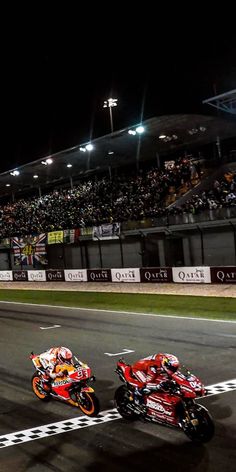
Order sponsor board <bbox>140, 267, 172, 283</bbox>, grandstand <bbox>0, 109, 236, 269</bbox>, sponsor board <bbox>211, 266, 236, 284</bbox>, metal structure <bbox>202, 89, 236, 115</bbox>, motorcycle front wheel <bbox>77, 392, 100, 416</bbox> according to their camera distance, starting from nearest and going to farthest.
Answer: motorcycle front wheel <bbox>77, 392, 100, 416</bbox> < sponsor board <bbox>211, 266, 236, 284</bbox> < sponsor board <bbox>140, 267, 172, 283</bbox> < metal structure <bbox>202, 89, 236, 115</bbox> < grandstand <bbox>0, 109, 236, 269</bbox>

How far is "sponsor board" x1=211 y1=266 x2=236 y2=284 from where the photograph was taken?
90.3ft

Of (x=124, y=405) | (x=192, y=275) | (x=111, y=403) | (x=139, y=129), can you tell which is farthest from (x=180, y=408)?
(x=139, y=129)

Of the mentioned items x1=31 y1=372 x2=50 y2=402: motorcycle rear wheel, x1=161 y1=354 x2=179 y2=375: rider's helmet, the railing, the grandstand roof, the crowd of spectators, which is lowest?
x1=31 y1=372 x2=50 y2=402: motorcycle rear wheel

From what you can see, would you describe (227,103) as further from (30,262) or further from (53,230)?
(30,262)

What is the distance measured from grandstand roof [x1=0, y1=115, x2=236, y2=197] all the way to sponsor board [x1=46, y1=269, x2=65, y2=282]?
32.9ft

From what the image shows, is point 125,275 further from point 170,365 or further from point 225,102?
point 170,365

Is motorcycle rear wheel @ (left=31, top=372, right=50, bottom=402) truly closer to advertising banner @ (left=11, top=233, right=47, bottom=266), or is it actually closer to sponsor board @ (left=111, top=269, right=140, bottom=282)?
sponsor board @ (left=111, top=269, right=140, bottom=282)

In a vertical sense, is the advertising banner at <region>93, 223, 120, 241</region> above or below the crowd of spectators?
below

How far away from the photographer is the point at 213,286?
28.1 meters

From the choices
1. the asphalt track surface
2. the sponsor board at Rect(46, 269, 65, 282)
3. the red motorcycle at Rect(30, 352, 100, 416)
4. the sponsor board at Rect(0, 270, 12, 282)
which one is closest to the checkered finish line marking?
the asphalt track surface

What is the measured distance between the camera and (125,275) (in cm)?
3409

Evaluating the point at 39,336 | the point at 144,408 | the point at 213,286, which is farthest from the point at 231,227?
the point at 144,408

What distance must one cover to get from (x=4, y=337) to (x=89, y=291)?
14.6m

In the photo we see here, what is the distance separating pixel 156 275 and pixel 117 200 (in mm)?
14473
